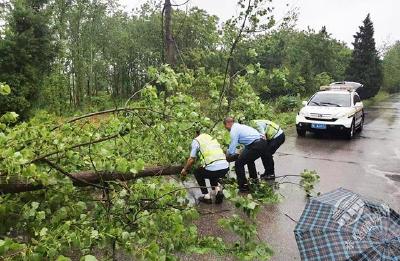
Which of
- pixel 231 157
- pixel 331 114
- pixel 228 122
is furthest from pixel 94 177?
pixel 331 114

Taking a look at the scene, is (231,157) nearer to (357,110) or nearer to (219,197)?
(219,197)

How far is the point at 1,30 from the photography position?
1884 cm

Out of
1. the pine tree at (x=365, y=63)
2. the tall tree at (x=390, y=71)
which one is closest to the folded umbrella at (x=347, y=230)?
the pine tree at (x=365, y=63)

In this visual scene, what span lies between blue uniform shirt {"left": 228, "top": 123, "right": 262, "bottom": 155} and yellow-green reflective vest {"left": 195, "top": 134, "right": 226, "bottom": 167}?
66cm

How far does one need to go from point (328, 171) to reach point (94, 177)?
6.88m

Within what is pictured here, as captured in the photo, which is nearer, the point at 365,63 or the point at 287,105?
the point at 287,105

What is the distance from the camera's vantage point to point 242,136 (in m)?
→ 7.52

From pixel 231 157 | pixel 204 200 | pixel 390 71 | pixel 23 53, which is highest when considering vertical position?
pixel 23 53

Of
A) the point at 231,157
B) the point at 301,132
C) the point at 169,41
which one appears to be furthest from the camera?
the point at 301,132

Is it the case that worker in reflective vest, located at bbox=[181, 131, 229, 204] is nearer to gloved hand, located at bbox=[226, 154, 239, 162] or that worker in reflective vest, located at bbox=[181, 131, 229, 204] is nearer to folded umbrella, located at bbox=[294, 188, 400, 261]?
gloved hand, located at bbox=[226, 154, 239, 162]

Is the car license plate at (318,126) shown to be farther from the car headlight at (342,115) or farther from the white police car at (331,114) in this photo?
the car headlight at (342,115)

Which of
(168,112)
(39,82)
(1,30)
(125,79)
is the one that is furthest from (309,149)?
(125,79)

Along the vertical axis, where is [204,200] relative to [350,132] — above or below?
above

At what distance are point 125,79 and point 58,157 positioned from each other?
29158 mm
